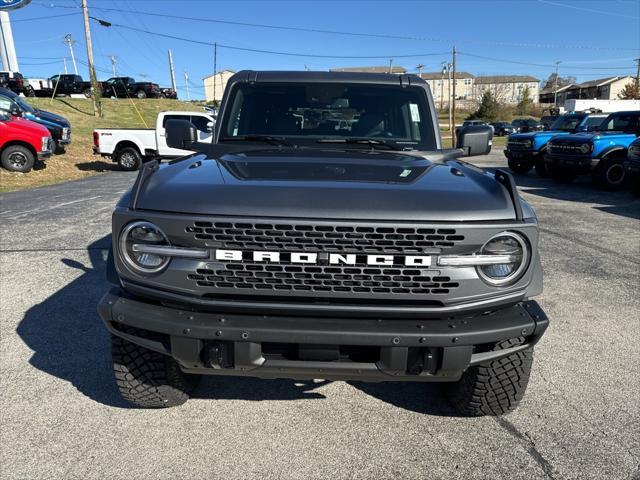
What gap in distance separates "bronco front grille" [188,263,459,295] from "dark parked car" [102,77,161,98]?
42518mm

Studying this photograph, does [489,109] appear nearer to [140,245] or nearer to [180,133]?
[180,133]

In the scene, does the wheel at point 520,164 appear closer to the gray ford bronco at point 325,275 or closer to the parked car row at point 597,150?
the parked car row at point 597,150

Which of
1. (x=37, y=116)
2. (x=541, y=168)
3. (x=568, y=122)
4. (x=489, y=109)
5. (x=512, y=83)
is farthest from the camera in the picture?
(x=512, y=83)

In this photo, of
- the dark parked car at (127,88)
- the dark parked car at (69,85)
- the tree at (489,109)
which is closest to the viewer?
the dark parked car at (69,85)

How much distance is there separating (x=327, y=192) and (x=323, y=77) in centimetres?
194

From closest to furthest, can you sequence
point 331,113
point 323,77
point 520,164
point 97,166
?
point 331,113 → point 323,77 → point 520,164 → point 97,166

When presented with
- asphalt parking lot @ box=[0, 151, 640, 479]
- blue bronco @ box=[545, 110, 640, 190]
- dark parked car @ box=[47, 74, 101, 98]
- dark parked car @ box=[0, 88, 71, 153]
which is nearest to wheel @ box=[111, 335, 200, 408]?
asphalt parking lot @ box=[0, 151, 640, 479]

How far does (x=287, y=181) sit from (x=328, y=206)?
0.31 meters

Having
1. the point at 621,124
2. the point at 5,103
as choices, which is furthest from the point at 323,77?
the point at 5,103

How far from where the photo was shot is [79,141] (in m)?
21.4

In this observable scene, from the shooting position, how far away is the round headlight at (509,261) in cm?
216

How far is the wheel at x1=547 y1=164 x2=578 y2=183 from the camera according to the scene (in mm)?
13023

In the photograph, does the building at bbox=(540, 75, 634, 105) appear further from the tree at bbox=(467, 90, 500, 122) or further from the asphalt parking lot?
the asphalt parking lot

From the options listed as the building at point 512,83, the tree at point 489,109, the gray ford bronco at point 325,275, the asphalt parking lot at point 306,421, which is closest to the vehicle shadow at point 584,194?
the asphalt parking lot at point 306,421
